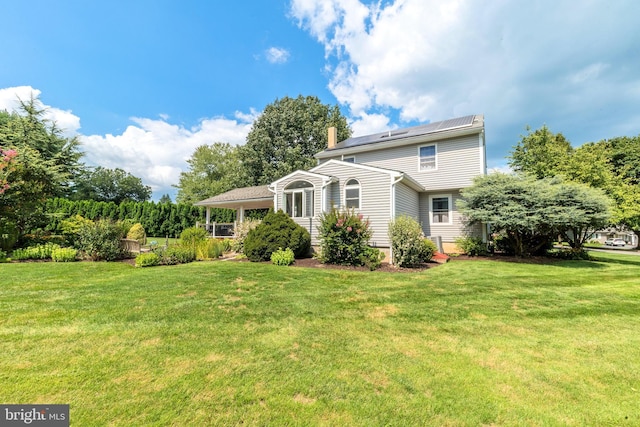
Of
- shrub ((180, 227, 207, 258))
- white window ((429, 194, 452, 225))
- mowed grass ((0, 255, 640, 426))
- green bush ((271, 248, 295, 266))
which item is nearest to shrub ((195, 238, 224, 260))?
shrub ((180, 227, 207, 258))

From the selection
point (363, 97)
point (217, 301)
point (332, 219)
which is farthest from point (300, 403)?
point (363, 97)

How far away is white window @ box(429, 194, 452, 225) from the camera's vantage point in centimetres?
1374

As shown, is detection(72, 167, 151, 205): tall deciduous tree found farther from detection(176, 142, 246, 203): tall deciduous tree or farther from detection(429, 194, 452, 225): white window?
detection(429, 194, 452, 225): white window

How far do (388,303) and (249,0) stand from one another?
11.9 metres

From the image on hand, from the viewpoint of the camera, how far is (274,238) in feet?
32.6

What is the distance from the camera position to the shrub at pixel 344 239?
893 cm

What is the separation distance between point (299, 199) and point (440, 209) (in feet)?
25.5

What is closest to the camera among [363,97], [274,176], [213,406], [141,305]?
[213,406]

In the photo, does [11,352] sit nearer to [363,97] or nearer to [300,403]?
[300,403]

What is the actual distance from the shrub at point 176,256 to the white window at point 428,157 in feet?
40.0

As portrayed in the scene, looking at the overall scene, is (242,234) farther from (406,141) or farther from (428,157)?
(428,157)

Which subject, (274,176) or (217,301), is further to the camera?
(274,176)

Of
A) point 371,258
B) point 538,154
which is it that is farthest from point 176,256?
point 538,154

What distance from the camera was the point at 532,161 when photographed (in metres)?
22.1
